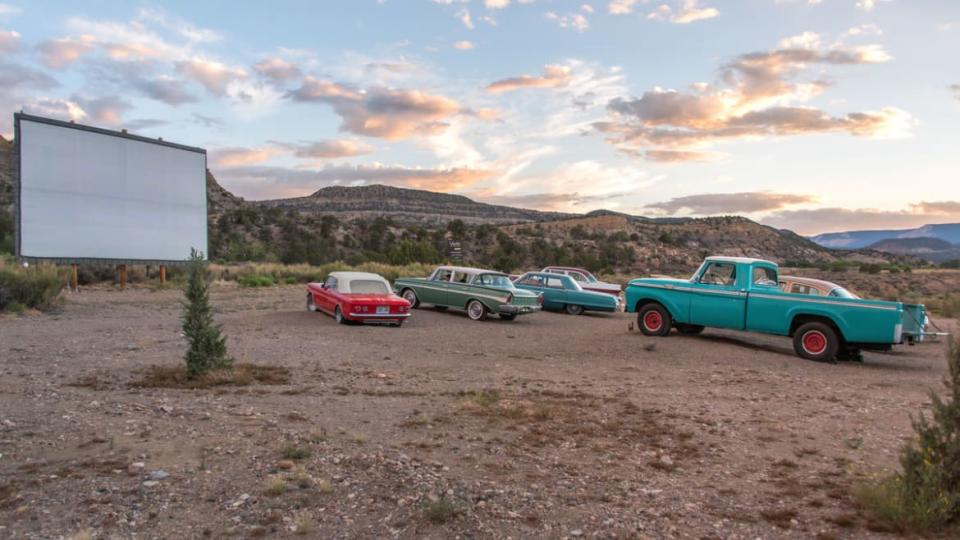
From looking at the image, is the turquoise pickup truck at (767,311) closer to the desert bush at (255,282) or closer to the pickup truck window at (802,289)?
the pickup truck window at (802,289)

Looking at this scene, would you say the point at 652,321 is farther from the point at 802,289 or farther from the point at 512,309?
the point at 512,309

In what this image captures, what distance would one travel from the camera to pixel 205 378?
380 inches

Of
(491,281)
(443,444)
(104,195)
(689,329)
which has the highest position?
(104,195)

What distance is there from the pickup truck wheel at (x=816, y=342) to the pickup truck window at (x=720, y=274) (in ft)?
6.03

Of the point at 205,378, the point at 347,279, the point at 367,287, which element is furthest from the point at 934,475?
the point at 347,279

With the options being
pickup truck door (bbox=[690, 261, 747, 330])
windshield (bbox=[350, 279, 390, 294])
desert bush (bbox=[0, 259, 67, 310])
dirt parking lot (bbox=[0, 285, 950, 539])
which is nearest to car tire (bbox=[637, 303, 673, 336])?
pickup truck door (bbox=[690, 261, 747, 330])

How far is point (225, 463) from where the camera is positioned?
6043 millimetres

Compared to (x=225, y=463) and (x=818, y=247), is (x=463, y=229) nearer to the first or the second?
(x=818, y=247)

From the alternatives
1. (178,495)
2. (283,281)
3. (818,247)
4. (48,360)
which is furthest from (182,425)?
(818,247)

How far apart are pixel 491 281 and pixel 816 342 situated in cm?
945

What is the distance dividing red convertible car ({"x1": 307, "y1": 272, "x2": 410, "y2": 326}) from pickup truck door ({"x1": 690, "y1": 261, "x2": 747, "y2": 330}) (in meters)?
7.43

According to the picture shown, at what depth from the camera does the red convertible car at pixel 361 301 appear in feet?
58.0

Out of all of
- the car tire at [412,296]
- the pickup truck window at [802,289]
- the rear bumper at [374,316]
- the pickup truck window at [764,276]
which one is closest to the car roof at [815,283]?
the pickup truck window at [802,289]

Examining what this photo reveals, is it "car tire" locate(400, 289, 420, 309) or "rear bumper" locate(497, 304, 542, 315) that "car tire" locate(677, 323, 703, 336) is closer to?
"rear bumper" locate(497, 304, 542, 315)
